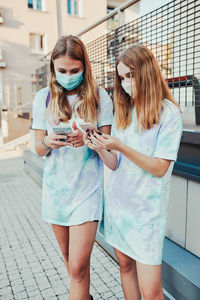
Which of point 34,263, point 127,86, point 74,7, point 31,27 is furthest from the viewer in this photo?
point 74,7

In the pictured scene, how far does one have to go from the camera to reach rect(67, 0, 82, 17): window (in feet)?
54.9

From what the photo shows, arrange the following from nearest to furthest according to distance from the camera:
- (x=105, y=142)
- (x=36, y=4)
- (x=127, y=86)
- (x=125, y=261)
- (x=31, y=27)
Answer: (x=105, y=142) < (x=127, y=86) < (x=125, y=261) < (x=31, y=27) < (x=36, y=4)

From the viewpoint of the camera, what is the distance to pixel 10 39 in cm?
1494

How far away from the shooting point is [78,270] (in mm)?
1506

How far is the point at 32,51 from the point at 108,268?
15239 millimetres

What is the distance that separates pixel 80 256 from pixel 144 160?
27.0 inches

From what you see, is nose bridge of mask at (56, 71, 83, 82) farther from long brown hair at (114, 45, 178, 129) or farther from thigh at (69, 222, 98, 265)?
thigh at (69, 222, 98, 265)

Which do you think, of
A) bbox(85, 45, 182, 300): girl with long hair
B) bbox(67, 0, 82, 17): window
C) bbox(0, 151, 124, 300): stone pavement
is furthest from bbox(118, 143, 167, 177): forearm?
bbox(67, 0, 82, 17): window

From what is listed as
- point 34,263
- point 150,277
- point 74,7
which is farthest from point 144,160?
point 74,7

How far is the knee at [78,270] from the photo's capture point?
59.1 inches

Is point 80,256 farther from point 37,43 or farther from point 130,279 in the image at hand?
point 37,43

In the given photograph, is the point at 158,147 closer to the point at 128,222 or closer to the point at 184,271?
the point at 128,222

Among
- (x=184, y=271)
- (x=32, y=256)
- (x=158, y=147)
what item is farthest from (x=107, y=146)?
(x=32, y=256)

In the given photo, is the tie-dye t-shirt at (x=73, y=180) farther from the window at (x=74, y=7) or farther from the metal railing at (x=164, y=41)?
the window at (x=74, y=7)
